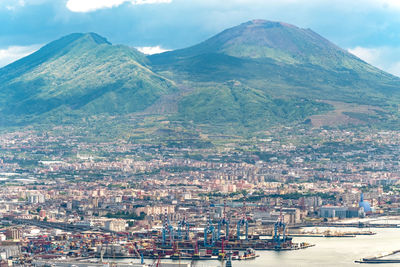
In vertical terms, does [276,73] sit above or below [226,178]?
above

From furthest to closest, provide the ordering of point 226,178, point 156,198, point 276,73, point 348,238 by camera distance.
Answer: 1. point 276,73
2. point 226,178
3. point 156,198
4. point 348,238

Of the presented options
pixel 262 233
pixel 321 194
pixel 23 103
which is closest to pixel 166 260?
pixel 262 233

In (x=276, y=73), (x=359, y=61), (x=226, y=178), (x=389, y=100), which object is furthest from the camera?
(x=359, y=61)

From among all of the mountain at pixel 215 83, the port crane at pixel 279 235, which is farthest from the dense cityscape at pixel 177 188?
the mountain at pixel 215 83

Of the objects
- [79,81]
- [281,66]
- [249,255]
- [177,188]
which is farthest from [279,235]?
[79,81]

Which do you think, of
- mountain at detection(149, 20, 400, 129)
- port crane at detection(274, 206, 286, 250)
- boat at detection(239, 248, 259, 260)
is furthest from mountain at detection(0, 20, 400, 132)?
boat at detection(239, 248, 259, 260)

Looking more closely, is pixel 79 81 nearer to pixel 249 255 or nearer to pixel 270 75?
pixel 270 75

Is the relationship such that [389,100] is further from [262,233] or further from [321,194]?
[262,233]
